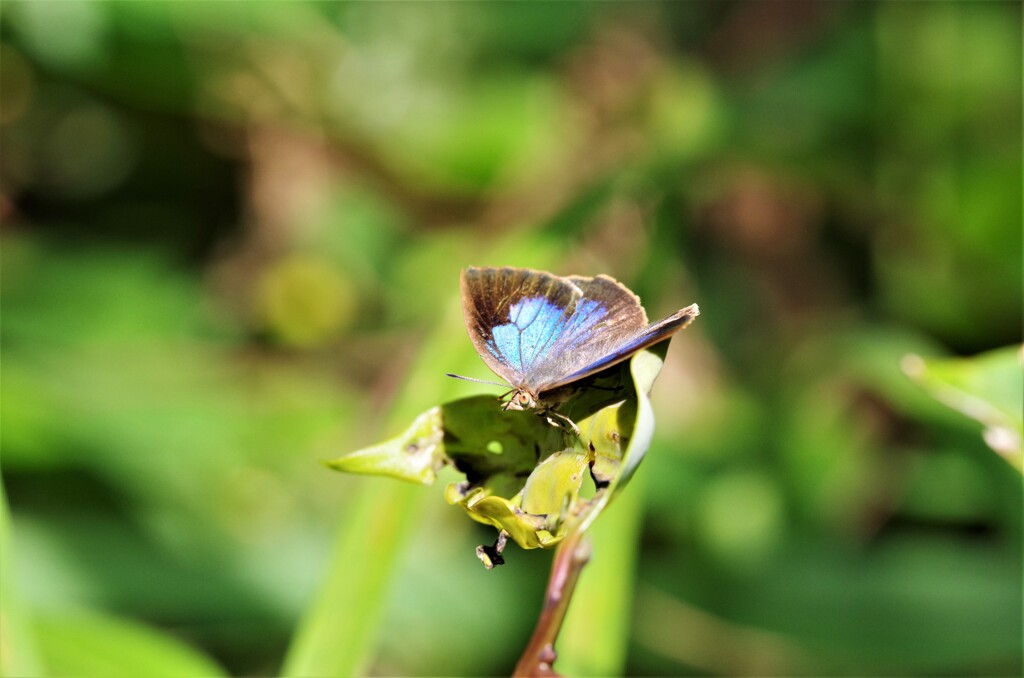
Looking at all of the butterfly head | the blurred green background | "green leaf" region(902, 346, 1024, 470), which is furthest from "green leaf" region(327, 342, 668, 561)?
the blurred green background

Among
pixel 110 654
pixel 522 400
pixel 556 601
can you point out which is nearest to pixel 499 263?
pixel 110 654

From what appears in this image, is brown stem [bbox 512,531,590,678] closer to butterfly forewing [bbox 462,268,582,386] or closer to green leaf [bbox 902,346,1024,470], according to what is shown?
butterfly forewing [bbox 462,268,582,386]

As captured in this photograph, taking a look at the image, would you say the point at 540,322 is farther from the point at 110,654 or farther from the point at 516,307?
the point at 110,654

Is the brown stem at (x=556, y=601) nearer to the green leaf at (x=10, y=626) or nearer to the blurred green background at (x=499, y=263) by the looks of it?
the green leaf at (x=10, y=626)

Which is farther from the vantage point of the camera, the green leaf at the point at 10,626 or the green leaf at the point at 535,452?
the green leaf at the point at 10,626

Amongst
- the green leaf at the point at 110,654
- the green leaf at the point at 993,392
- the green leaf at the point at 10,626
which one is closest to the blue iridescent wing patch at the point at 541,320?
the green leaf at the point at 993,392

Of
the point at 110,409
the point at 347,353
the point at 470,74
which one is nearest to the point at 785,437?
the point at 347,353

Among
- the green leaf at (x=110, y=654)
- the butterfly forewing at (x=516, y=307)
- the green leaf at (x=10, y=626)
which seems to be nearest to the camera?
the butterfly forewing at (x=516, y=307)
